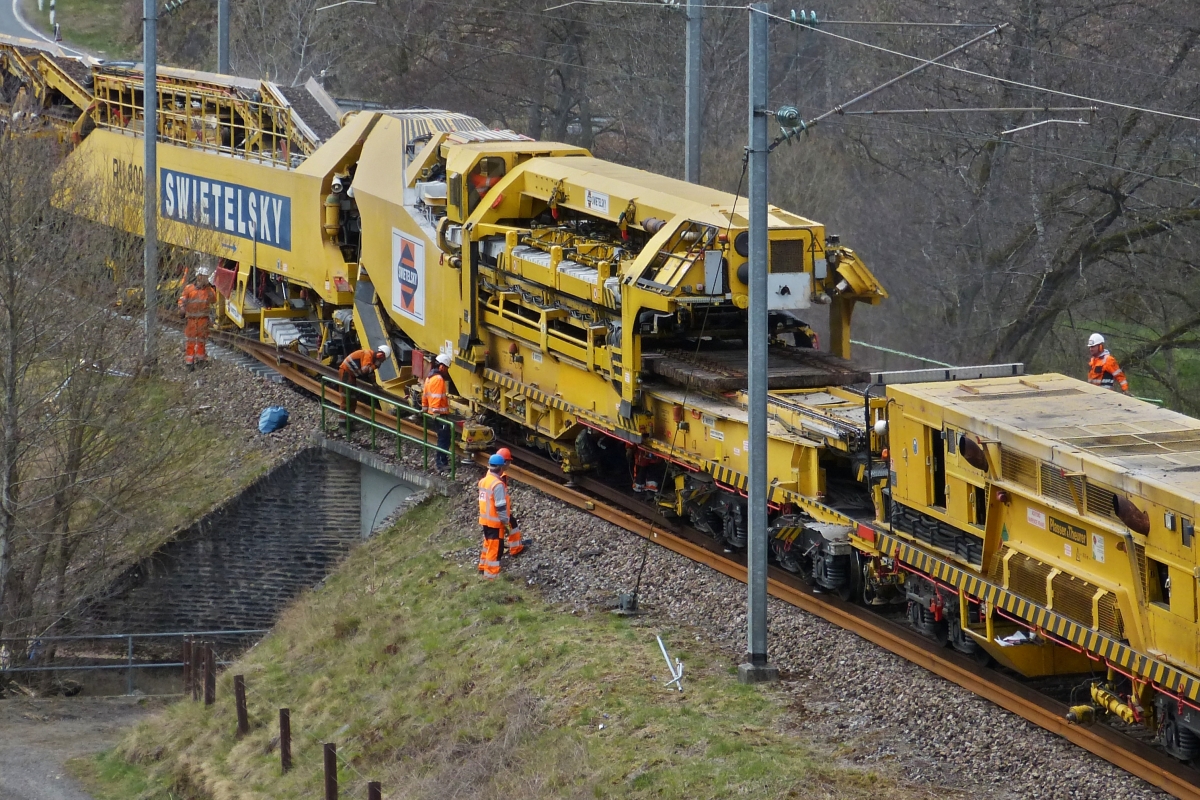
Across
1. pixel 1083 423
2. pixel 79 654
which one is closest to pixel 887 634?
pixel 1083 423

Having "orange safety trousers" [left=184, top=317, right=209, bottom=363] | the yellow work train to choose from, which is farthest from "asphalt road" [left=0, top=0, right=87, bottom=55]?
"orange safety trousers" [left=184, top=317, right=209, bottom=363]

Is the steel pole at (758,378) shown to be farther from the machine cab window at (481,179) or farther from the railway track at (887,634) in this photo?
the machine cab window at (481,179)

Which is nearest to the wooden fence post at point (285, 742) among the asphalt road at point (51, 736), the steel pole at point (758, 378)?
the asphalt road at point (51, 736)

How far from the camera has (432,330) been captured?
2156cm

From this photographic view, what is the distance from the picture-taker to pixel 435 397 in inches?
819

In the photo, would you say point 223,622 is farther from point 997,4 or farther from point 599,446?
point 997,4

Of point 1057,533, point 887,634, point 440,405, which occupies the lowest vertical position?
point 887,634

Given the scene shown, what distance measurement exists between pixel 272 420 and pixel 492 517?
7.31 m

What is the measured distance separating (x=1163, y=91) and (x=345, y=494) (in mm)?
12341

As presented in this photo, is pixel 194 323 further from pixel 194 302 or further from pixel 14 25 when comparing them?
pixel 14 25

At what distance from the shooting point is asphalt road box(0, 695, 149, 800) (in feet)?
55.1

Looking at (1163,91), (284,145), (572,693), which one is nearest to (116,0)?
(284,145)

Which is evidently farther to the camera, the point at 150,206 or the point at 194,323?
the point at 194,323

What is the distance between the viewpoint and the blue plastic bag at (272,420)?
23516 mm
